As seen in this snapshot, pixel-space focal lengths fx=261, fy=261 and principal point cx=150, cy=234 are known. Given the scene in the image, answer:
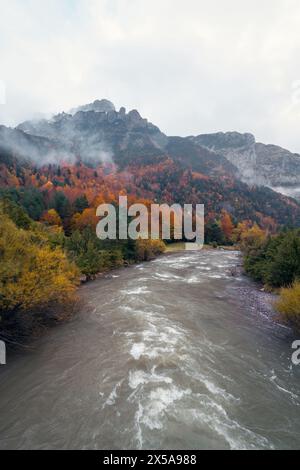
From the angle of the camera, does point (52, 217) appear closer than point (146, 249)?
No

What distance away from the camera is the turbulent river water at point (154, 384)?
9516 millimetres

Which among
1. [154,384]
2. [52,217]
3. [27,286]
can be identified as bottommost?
[154,384]

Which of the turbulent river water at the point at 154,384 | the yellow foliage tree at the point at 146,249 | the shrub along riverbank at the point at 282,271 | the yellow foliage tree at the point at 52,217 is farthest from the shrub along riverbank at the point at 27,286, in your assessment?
the yellow foliage tree at the point at 52,217

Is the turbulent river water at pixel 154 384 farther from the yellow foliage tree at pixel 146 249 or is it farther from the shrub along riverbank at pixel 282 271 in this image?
the yellow foliage tree at pixel 146 249

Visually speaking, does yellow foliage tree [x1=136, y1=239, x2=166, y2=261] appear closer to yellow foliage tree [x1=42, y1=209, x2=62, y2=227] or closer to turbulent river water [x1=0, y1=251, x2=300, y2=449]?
yellow foliage tree [x1=42, y1=209, x2=62, y2=227]

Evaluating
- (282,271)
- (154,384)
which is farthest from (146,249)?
(154,384)

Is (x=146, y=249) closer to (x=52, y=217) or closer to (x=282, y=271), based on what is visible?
(x=52, y=217)

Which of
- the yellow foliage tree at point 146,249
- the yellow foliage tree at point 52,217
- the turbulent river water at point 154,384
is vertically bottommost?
the turbulent river water at point 154,384

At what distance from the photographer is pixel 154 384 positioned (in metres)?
12.1

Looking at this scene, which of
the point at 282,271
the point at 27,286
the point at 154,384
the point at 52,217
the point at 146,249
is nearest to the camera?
the point at 154,384

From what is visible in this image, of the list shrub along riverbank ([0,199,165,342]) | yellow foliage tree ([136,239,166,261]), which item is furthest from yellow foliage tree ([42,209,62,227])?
shrub along riverbank ([0,199,165,342])

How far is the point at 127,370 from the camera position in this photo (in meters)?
13.2

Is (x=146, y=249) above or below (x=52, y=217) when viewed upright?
below

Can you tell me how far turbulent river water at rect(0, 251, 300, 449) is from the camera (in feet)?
31.2
